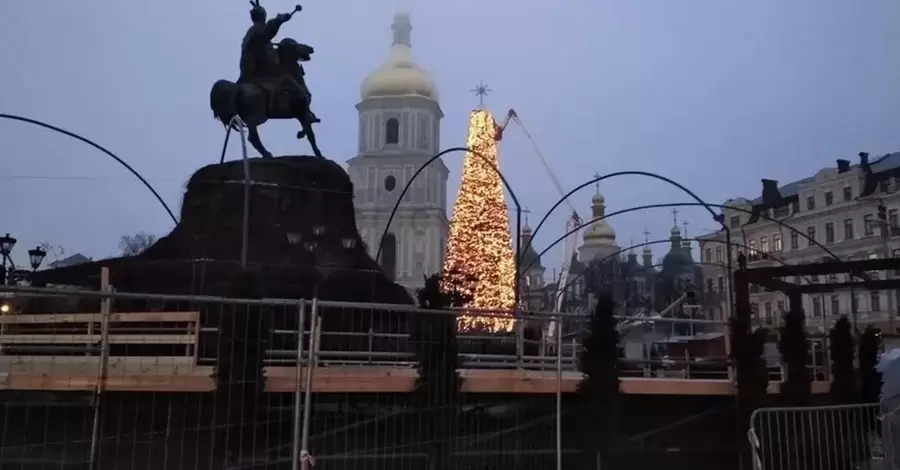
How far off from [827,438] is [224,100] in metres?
14.0

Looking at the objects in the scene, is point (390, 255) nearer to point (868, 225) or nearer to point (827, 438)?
point (868, 225)

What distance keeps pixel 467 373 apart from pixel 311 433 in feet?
7.67

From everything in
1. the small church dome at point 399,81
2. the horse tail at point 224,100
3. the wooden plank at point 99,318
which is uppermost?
the small church dome at point 399,81

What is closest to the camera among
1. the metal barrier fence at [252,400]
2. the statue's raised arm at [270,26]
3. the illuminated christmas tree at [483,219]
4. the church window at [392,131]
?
the metal barrier fence at [252,400]

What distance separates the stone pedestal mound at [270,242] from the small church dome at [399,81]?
212ft

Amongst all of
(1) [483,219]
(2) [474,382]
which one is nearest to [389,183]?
(1) [483,219]

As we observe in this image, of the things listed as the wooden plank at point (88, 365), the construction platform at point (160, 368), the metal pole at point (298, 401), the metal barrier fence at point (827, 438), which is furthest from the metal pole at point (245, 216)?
the metal barrier fence at point (827, 438)

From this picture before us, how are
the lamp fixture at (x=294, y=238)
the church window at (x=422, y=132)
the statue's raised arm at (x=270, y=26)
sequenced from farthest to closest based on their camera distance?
the church window at (x=422, y=132), the statue's raised arm at (x=270, y=26), the lamp fixture at (x=294, y=238)

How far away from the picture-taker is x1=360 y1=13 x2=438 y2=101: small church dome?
82.6 meters

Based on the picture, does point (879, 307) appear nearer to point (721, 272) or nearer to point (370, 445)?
point (721, 272)

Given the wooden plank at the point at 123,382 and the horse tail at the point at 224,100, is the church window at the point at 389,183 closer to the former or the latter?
the horse tail at the point at 224,100

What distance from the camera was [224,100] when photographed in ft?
64.4

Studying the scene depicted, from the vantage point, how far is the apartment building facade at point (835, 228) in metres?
54.7

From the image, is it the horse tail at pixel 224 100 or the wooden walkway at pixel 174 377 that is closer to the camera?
the wooden walkway at pixel 174 377
